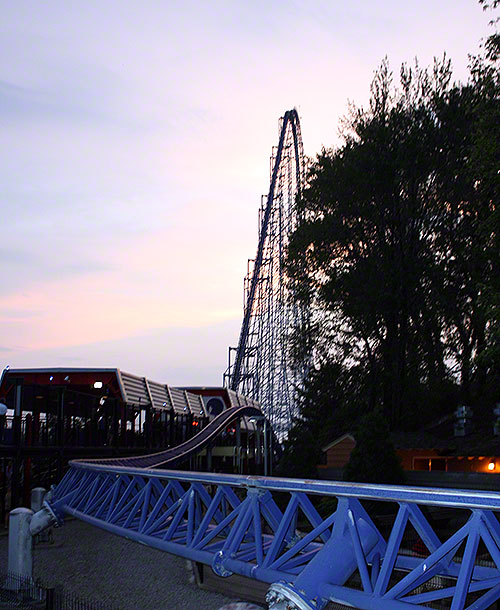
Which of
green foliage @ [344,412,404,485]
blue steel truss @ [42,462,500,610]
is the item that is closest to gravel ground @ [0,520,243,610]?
blue steel truss @ [42,462,500,610]

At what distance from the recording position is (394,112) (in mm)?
43250

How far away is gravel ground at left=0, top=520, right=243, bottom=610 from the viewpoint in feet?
71.7

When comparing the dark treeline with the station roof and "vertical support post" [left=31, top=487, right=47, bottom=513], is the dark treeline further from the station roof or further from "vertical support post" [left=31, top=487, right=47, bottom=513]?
"vertical support post" [left=31, top=487, right=47, bottom=513]

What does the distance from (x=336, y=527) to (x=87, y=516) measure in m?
10.9

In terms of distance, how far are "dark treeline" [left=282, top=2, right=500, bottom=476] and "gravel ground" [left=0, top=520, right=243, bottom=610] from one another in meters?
15.2

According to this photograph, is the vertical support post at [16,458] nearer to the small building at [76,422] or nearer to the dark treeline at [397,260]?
the small building at [76,422]

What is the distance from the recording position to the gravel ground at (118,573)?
860 inches

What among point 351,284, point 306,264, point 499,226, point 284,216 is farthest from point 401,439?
point 284,216

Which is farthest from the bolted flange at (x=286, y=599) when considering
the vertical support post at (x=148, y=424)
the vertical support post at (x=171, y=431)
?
the vertical support post at (x=171, y=431)

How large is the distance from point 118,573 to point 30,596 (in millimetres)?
7873

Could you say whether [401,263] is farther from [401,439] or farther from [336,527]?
[336,527]

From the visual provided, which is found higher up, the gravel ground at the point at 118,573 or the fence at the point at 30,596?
the fence at the point at 30,596

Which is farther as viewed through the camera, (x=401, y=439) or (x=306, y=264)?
(x=306, y=264)

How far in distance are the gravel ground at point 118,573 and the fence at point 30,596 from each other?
3.48 meters
